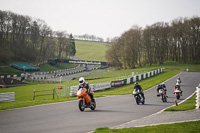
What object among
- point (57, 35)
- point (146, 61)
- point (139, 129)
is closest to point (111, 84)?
point (139, 129)

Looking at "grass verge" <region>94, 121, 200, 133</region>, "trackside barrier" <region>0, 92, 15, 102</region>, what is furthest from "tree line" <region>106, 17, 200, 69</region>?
"grass verge" <region>94, 121, 200, 133</region>

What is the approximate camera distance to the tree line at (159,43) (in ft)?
265

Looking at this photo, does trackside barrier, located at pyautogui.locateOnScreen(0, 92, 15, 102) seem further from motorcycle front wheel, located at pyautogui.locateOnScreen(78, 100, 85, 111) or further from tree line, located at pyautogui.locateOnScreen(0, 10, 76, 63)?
tree line, located at pyautogui.locateOnScreen(0, 10, 76, 63)

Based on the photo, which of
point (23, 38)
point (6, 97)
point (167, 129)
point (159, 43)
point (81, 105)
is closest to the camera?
point (167, 129)

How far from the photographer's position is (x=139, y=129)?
26.7 ft

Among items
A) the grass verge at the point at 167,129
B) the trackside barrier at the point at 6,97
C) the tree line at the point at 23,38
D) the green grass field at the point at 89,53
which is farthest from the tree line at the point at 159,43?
the grass verge at the point at 167,129

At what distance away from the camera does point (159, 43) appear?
3371 inches

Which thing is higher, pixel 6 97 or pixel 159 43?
pixel 159 43

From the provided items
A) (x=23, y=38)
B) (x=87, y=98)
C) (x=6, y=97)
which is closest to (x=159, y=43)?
(x=23, y=38)

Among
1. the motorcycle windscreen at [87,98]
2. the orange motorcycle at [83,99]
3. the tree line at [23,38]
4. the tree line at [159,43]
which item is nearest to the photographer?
the orange motorcycle at [83,99]

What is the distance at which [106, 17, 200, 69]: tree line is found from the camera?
265ft

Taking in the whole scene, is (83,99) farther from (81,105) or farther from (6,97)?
(6,97)

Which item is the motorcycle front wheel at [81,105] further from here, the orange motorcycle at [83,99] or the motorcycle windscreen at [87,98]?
the motorcycle windscreen at [87,98]

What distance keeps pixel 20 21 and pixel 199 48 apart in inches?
2643
